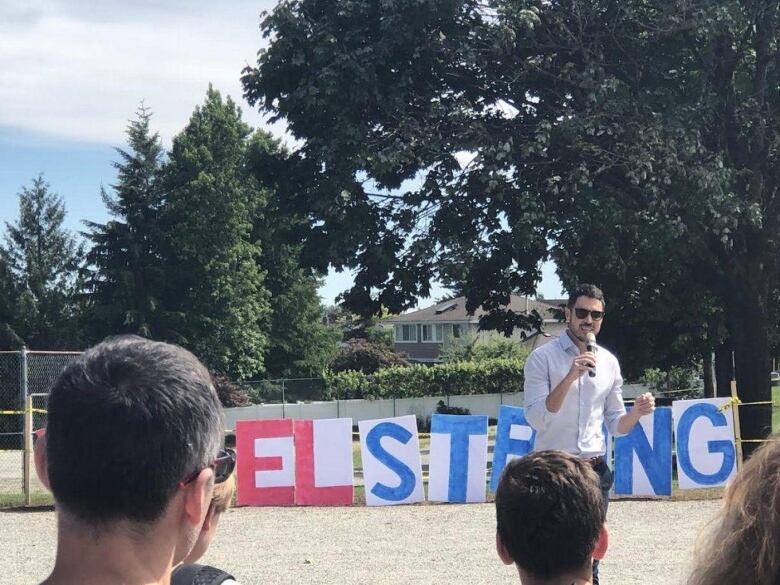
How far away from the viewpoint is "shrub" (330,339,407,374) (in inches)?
2066

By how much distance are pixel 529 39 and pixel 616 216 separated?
3.60 meters

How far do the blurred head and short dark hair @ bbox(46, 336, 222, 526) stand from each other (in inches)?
10.8

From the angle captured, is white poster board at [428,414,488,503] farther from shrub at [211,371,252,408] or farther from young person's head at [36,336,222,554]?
shrub at [211,371,252,408]

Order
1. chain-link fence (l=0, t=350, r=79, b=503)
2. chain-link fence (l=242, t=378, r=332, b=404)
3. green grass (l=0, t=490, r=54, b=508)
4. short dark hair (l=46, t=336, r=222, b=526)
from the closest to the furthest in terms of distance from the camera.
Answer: short dark hair (l=46, t=336, r=222, b=526) < green grass (l=0, t=490, r=54, b=508) < chain-link fence (l=0, t=350, r=79, b=503) < chain-link fence (l=242, t=378, r=332, b=404)

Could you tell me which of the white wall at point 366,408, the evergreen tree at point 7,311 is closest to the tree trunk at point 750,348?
the white wall at point 366,408

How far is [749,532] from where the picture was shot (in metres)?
1.25

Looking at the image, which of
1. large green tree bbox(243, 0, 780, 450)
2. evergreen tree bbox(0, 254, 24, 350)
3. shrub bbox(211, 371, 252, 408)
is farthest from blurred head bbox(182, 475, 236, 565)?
evergreen tree bbox(0, 254, 24, 350)

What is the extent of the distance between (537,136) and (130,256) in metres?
33.7

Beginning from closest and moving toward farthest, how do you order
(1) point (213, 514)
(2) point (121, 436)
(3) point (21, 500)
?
1. (2) point (121, 436)
2. (1) point (213, 514)
3. (3) point (21, 500)

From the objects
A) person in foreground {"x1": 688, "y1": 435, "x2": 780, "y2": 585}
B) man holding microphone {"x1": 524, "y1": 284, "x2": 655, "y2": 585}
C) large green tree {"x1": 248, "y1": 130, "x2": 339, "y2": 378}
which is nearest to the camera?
person in foreground {"x1": 688, "y1": 435, "x2": 780, "y2": 585}

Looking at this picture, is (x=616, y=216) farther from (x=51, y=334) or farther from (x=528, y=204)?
(x=51, y=334)

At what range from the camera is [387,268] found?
56.9ft

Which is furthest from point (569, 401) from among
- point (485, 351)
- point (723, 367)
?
point (485, 351)

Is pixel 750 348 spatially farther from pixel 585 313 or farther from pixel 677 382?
pixel 677 382
